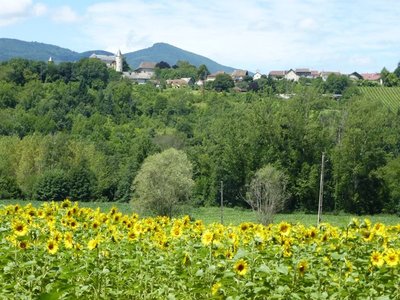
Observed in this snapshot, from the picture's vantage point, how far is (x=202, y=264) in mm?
4109

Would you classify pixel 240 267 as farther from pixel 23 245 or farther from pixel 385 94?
pixel 385 94

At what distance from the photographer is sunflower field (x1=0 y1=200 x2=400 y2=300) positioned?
374 centimetres

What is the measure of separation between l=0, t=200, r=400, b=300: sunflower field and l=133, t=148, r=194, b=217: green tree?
3047 cm

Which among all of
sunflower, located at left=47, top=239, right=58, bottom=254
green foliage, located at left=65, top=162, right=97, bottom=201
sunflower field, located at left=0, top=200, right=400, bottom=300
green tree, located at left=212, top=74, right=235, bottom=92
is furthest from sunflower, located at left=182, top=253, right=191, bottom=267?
green tree, located at left=212, top=74, right=235, bottom=92

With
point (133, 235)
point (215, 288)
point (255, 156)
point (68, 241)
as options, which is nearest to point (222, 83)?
point (255, 156)

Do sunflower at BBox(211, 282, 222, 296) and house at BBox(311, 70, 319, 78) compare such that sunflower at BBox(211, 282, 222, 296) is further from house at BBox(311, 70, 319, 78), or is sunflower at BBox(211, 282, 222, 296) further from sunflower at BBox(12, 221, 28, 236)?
house at BBox(311, 70, 319, 78)

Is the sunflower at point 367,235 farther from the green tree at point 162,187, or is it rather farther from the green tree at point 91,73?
the green tree at point 91,73

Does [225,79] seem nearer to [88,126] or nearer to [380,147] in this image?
[88,126]

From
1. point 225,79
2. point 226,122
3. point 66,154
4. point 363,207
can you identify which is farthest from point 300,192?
point 225,79

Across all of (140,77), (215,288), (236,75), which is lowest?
(215,288)

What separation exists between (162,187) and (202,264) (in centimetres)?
3184

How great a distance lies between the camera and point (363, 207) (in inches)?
1877

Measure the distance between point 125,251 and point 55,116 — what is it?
78384 mm

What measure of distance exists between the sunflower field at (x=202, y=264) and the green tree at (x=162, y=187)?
30.5 meters
